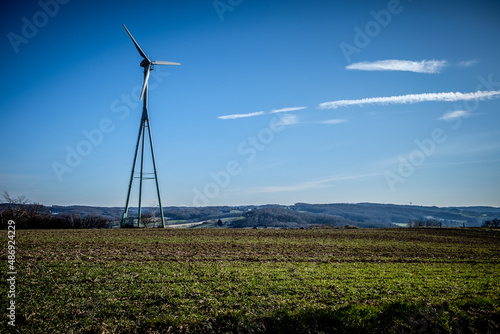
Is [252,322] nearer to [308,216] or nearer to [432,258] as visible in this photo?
[432,258]

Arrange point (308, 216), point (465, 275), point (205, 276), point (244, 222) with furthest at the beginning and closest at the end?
1. point (308, 216)
2. point (244, 222)
3. point (465, 275)
4. point (205, 276)

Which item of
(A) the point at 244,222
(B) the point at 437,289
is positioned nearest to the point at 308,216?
(A) the point at 244,222

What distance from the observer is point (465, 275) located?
65.8ft

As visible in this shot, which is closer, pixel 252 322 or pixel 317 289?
pixel 252 322

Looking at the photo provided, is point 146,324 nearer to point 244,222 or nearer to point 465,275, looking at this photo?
point 465,275

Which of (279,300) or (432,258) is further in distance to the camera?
(432,258)

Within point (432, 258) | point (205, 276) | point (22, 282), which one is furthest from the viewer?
point (432, 258)

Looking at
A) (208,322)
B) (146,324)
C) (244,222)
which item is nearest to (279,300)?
(208,322)

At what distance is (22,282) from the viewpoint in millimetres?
15117

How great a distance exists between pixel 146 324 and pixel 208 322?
232 cm

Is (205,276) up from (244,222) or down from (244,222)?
up

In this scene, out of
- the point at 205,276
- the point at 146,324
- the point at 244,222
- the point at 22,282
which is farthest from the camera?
the point at 244,222

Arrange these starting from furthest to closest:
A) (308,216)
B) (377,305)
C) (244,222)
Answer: (308,216) < (244,222) < (377,305)

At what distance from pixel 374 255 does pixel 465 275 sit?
1011cm
